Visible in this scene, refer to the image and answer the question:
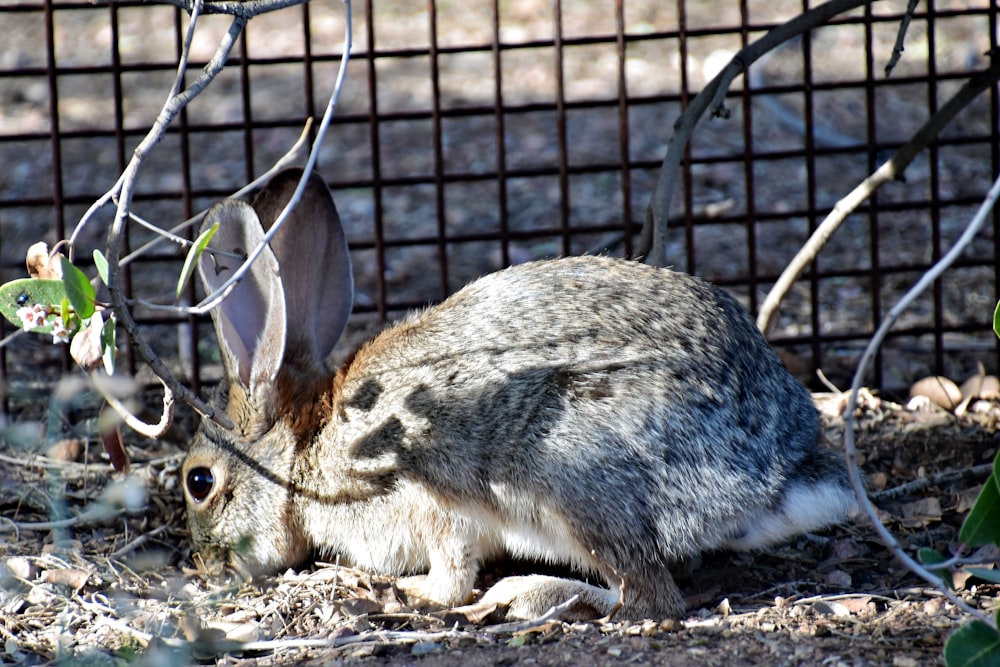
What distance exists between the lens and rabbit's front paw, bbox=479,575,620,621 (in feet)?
12.5

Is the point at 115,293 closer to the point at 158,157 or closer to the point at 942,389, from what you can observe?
the point at 942,389

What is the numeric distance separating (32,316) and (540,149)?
5.61m

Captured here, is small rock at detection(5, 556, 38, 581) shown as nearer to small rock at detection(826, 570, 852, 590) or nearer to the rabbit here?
the rabbit

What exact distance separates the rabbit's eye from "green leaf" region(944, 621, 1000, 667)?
264cm

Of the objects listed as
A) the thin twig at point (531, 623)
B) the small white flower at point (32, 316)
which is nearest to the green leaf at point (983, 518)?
the thin twig at point (531, 623)

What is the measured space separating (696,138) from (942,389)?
3.17 meters

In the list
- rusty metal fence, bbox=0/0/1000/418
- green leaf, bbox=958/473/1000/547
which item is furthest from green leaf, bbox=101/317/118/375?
green leaf, bbox=958/473/1000/547

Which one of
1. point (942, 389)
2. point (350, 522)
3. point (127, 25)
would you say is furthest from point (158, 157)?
point (942, 389)

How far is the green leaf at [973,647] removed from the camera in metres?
2.75

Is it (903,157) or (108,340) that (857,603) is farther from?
(108,340)

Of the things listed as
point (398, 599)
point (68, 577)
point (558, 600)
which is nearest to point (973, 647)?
point (558, 600)

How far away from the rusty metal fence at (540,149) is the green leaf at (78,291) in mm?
1967

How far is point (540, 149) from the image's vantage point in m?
8.17

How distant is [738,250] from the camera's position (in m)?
7.10
